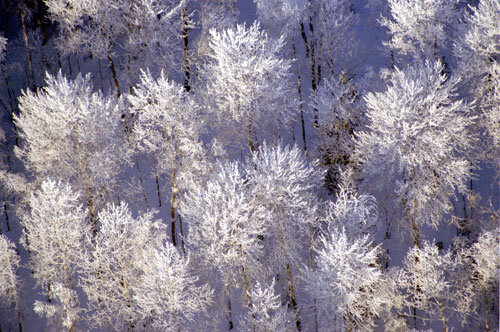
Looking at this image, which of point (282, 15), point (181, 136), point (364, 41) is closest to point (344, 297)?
point (181, 136)

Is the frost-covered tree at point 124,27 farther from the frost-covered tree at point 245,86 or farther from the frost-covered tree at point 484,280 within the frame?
the frost-covered tree at point 484,280

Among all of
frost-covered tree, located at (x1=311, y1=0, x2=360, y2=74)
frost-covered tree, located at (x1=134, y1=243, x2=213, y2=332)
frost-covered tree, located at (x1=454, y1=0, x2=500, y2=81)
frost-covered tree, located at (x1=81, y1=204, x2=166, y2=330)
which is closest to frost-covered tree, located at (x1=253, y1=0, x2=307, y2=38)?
frost-covered tree, located at (x1=311, y1=0, x2=360, y2=74)

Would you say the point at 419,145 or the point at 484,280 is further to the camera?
the point at 419,145

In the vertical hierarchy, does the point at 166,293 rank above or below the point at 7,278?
below

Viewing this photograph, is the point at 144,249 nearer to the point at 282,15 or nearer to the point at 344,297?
the point at 344,297

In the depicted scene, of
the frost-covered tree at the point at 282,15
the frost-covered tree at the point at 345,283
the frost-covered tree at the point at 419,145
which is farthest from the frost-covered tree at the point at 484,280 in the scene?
the frost-covered tree at the point at 282,15

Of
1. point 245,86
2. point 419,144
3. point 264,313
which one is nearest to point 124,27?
point 245,86

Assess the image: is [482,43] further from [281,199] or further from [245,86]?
[281,199]
